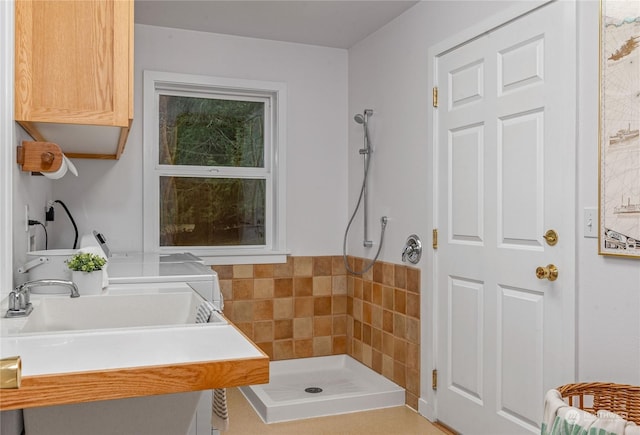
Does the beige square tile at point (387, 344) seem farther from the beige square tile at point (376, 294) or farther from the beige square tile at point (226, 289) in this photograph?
the beige square tile at point (226, 289)

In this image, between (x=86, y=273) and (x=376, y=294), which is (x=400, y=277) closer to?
(x=376, y=294)

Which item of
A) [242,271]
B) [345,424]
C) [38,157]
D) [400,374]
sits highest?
[38,157]

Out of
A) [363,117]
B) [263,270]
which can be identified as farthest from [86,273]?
[363,117]

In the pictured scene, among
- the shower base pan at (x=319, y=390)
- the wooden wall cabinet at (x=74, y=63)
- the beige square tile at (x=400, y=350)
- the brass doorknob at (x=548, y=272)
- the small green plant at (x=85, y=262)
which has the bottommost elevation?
the shower base pan at (x=319, y=390)

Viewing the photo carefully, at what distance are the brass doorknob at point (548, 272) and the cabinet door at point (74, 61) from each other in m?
1.71

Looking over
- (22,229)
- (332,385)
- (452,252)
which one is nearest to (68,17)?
(22,229)

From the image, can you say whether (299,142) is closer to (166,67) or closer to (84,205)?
(166,67)

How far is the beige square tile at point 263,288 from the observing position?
3.87 metres

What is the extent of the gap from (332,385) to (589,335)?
1.98 meters

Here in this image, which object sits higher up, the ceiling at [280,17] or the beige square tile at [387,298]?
the ceiling at [280,17]

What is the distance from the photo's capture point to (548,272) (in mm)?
2254

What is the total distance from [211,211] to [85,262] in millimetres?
2051

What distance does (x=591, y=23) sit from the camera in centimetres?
207

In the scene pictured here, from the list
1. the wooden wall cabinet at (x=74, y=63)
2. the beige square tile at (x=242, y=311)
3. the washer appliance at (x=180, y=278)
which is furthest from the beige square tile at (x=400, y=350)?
the wooden wall cabinet at (x=74, y=63)
